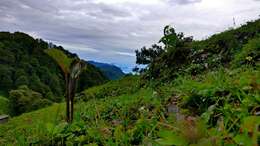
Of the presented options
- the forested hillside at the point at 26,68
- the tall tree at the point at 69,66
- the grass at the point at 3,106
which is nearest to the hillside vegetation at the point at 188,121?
the tall tree at the point at 69,66

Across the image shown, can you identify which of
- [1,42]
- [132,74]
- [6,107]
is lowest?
[6,107]

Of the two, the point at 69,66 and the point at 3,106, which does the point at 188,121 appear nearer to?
the point at 69,66

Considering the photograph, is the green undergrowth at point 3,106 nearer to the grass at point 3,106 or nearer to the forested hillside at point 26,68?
the grass at point 3,106

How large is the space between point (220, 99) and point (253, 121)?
1.84 metres

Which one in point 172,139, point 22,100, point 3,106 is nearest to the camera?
point 172,139

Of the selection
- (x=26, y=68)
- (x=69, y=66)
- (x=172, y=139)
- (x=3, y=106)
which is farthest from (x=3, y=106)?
(x=172, y=139)

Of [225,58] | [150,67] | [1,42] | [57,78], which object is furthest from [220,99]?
[1,42]

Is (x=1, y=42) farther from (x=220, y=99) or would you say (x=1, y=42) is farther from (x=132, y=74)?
(x=220, y=99)

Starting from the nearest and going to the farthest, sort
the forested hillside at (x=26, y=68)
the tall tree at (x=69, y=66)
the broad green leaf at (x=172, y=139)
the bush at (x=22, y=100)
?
1. the broad green leaf at (x=172, y=139)
2. the tall tree at (x=69, y=66)
3. the bush at (x=22, y=100)
4. the forested hillside at (x=26, y=68)

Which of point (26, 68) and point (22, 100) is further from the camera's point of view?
point (26, 68)

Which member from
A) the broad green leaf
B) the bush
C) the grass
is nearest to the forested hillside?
the grass

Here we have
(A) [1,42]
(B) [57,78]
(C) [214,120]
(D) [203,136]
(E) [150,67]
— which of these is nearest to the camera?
(D) [203,136]

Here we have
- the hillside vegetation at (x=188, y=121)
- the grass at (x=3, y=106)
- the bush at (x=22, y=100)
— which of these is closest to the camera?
the hillside vegetation at (x=188, y=121)

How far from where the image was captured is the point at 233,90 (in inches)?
168
